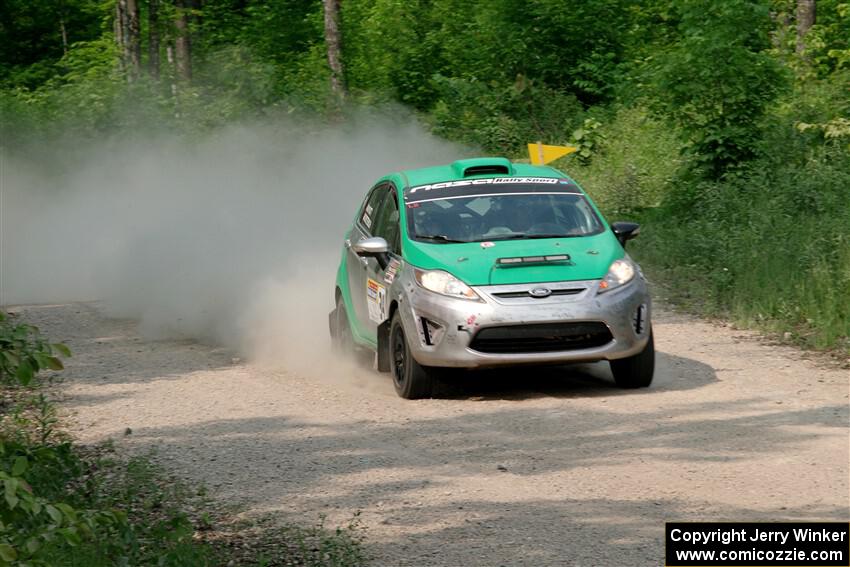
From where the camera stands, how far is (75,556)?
6570 mm

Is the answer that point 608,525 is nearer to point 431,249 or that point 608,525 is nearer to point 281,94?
point 431,249

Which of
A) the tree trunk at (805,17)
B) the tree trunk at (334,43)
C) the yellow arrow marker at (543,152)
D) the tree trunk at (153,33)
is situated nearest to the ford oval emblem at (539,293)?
the yellow arrow marker at (543,152)

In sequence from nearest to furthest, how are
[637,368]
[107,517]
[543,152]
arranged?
[107,517], [637,368], [543,152]

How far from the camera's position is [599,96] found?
30828mm

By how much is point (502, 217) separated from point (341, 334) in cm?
233

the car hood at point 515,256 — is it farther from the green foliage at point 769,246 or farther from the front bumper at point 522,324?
the green foliage at point 769,246

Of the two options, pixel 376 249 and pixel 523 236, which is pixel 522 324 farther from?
pixel 376 249

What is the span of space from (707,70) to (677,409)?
1012cm

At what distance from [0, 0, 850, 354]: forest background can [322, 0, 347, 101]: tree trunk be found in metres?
0.04

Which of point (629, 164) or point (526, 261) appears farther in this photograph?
point (629, 164)

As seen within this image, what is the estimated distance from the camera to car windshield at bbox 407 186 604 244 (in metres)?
11.1

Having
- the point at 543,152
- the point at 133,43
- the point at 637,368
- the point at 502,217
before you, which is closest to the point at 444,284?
the point at 502,217

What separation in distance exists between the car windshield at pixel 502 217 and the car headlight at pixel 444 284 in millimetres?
547

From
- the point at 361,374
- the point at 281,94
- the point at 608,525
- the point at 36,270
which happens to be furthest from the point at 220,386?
the point at 281,94
